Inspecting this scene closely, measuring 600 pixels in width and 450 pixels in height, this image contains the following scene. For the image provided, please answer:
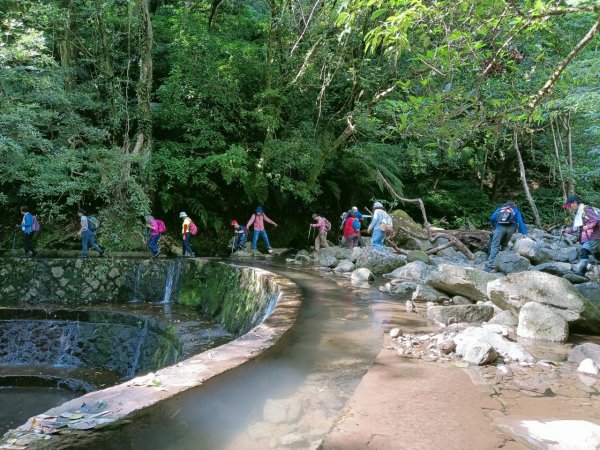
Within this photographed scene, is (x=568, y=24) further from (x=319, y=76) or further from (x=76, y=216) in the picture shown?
(x=76, y=216)

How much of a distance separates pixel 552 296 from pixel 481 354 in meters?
1.95

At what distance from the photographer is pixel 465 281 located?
7.16 metres

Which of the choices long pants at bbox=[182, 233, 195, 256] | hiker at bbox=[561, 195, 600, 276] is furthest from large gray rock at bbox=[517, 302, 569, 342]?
long pants at bbox=[182, 233, 195, 256]

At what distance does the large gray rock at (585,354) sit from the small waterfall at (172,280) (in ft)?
30.6

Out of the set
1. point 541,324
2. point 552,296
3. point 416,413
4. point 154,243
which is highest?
point 552,296

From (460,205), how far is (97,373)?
62.9ft

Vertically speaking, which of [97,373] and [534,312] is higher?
[534,312]

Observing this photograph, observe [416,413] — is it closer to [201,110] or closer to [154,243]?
[154,243]

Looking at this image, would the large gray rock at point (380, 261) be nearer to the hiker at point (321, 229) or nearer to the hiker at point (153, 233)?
the hiker at point (321, 229)

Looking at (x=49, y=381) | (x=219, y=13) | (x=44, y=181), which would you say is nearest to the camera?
(x=49, y=381)

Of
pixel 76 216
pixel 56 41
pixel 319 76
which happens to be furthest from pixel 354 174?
pixel 56 41

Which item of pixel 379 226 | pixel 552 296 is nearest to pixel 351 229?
pixel 379 226

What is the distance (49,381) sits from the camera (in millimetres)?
Answer: 8305

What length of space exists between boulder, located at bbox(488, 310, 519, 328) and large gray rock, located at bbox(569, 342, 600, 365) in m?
1.21
